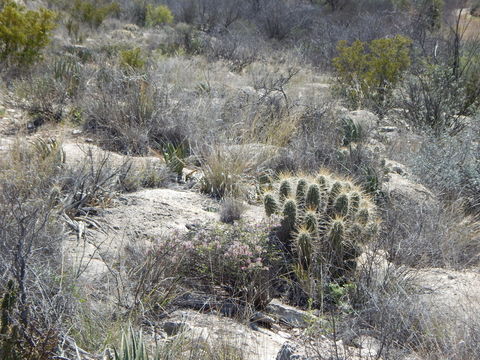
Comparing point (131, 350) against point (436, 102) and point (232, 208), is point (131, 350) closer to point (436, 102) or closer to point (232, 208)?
point (232, 208)

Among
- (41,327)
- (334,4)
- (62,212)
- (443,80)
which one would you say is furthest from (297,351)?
(334,4)

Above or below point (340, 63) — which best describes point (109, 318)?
below

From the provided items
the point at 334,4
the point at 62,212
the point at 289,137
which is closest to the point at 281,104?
the point at 289,137

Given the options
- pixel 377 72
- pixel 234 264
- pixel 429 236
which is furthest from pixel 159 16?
pixel 234 264

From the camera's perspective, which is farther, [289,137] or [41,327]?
[289,137]

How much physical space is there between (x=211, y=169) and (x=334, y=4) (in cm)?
2117

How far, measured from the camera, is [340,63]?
35.6 feet

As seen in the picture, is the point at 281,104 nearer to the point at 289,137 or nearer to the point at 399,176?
the point at 289,137

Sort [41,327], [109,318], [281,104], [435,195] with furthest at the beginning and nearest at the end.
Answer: [281,104] → [435,195] → [109,318] → [41,327]

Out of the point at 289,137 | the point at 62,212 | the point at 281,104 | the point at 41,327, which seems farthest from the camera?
the point at 281,104

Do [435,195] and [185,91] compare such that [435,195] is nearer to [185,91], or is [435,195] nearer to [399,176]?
[399,176]

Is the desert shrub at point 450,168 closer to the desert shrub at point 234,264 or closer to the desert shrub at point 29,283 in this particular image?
the desert shrub at point 234,264

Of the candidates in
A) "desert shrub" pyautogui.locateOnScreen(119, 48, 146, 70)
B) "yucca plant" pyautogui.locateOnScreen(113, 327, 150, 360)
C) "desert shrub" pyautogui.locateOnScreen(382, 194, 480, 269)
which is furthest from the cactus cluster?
"desert shrub" pyautogui.locateOnScreen(119, 48, 146, 70)

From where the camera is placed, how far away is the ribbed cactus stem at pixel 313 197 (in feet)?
17.1
